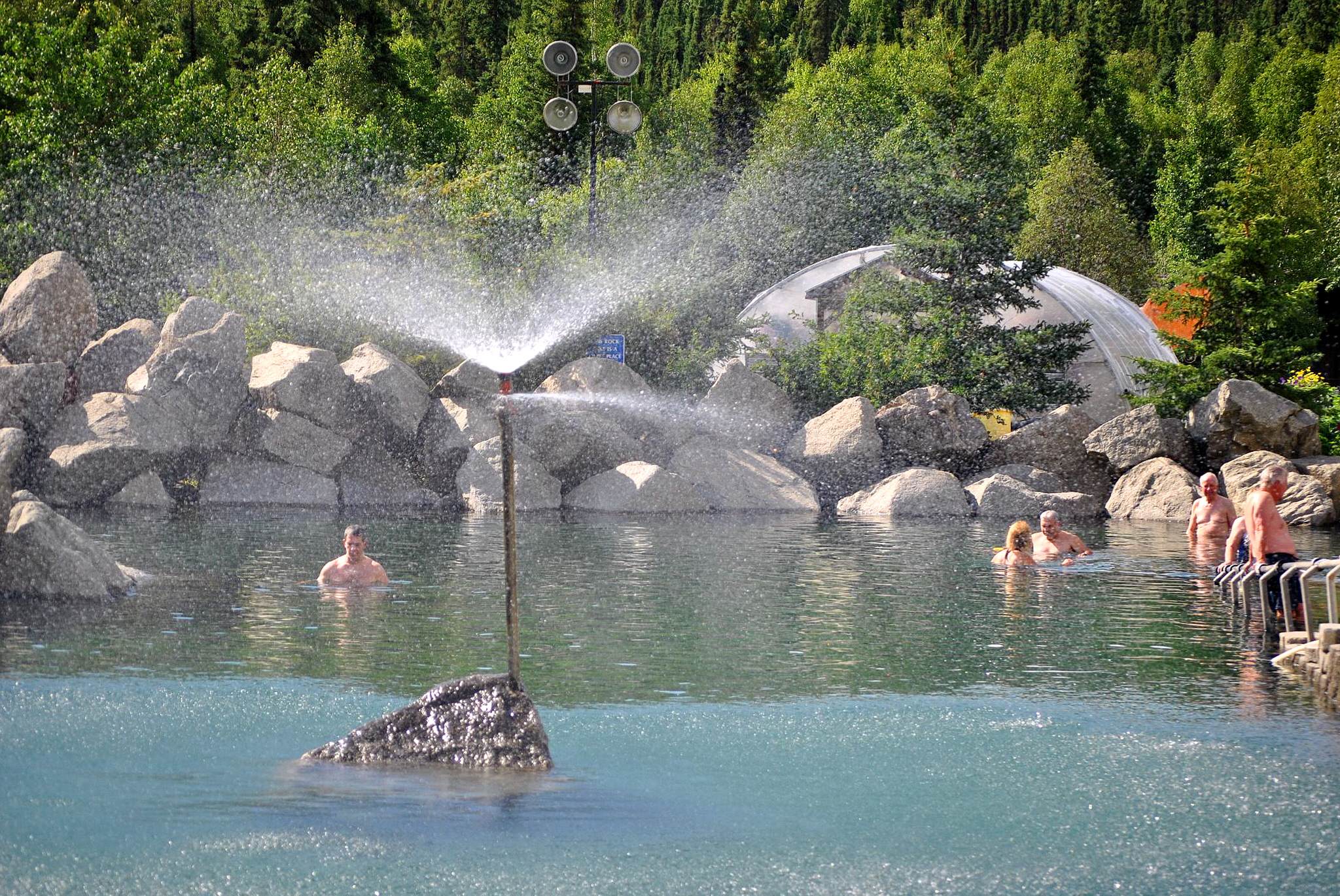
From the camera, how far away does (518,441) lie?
30031 millimetres

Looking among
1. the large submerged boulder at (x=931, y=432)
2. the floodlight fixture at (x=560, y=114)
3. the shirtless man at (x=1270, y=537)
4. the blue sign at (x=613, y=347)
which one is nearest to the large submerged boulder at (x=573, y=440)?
the blue sign at (x=613, y=347)

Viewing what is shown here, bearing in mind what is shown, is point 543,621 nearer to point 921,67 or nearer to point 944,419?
point 944,419

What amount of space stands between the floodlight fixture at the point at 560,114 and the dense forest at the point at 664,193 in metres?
4.20

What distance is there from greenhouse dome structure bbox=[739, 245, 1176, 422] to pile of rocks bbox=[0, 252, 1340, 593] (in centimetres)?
578

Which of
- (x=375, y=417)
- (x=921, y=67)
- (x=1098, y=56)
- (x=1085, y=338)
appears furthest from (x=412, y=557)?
(x=1098, y=56)

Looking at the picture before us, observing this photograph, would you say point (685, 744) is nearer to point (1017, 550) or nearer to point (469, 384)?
point (1017, 550)

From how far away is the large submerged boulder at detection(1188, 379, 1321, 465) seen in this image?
3028cm

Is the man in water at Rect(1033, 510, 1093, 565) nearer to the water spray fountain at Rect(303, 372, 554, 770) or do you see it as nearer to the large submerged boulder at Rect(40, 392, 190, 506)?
the water spray fountain at Rect(303, 372, 554, 770)

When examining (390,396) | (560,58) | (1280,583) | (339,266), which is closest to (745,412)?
(390,396)

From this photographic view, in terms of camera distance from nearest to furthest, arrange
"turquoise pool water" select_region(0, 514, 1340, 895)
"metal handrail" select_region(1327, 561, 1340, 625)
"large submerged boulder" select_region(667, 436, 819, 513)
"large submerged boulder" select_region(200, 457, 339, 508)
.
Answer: "turquoise pool water" select_region(0, 514, 1340, 895)
"metal handrail" select_region(1327, 561, 1340, 625)
"large submerged boulder" select_region(200, 457, 339, 508)
"large submerged boulder" select_region(667, 436, 819, 513)

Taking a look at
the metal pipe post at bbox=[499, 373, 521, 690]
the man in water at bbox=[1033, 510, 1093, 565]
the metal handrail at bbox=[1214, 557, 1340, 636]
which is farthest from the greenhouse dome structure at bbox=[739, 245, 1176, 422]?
the metal pipe post at bbox=[499, 373, 521, 690]

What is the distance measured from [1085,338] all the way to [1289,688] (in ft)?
94.0

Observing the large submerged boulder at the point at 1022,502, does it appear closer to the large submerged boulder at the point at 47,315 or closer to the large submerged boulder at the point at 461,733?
the large submerged boulder at the point at 47,315

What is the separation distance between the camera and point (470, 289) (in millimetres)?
35938
